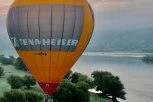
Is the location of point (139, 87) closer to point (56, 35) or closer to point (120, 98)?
point (120, 98)

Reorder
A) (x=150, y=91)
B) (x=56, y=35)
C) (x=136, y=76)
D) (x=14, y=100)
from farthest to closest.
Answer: (x=136, y=76), (x=150, y=91), (x=14, y=100), (x=56, y=35)

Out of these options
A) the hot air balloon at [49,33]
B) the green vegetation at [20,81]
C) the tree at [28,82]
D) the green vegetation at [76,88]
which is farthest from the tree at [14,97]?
the hot air balloon at [49,33]

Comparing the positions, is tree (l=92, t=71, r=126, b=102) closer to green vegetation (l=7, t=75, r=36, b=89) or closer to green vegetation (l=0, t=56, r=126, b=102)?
green vegetation (l=0, t=56, r=126, b=102)

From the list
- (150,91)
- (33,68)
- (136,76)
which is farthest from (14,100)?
(136,76)

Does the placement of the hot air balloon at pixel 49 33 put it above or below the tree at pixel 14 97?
above

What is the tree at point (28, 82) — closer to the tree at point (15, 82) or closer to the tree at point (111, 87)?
the tree at point (15, 82)

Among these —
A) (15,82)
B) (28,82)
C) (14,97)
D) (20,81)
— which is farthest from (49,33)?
(20,81)
